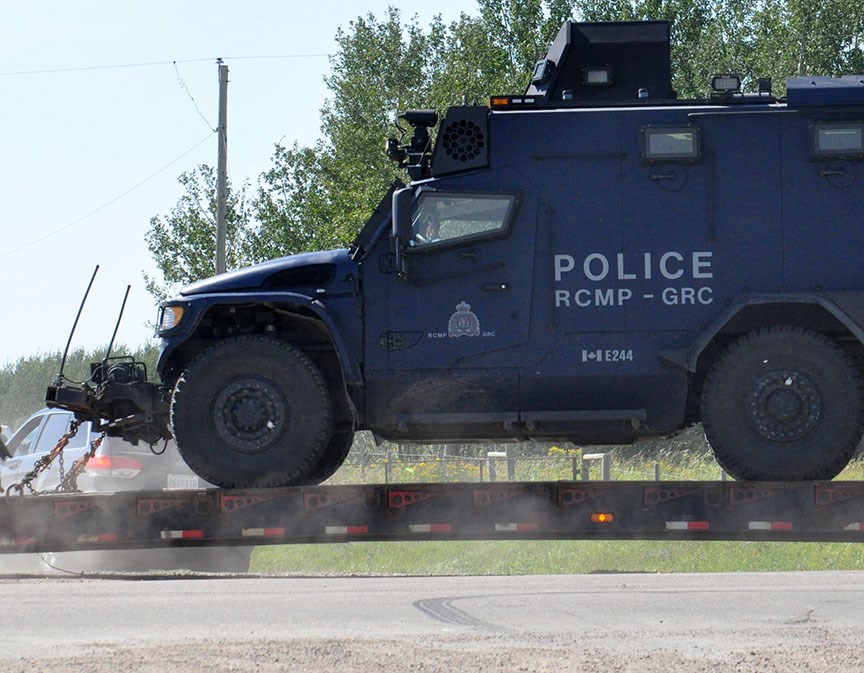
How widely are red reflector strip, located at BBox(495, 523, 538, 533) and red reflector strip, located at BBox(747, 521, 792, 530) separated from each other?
153 cm

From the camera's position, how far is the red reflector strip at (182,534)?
10.5m

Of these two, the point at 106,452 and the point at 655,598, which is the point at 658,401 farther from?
the point at 106,452

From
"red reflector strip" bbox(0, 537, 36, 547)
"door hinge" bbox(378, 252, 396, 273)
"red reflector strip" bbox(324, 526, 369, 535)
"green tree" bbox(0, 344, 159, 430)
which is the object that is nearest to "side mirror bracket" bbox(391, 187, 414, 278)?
"door hinge" bbox(378, 252, 396, 273)

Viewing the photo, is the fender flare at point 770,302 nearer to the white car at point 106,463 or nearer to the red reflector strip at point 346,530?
the red reflector strip at point 346,530

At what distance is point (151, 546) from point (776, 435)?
181 inches

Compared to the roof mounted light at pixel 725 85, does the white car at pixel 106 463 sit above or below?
below

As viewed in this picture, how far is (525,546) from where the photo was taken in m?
21.0

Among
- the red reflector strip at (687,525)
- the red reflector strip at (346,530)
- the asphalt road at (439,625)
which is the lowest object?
the asphalt road at (439,625)

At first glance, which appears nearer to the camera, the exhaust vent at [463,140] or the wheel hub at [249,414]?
the exhaust vent at [463,140]

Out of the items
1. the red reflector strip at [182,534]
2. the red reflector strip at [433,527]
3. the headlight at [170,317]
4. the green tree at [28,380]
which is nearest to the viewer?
the red reflector strip at [433,527]

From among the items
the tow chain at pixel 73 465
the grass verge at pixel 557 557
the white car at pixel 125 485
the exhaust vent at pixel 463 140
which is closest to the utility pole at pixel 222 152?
the grass verge at pixel 557 557

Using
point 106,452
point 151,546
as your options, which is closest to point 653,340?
point 151,546

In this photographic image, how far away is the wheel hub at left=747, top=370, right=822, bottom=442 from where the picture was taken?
32.6ft

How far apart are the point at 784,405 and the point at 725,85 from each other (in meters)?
2.38
